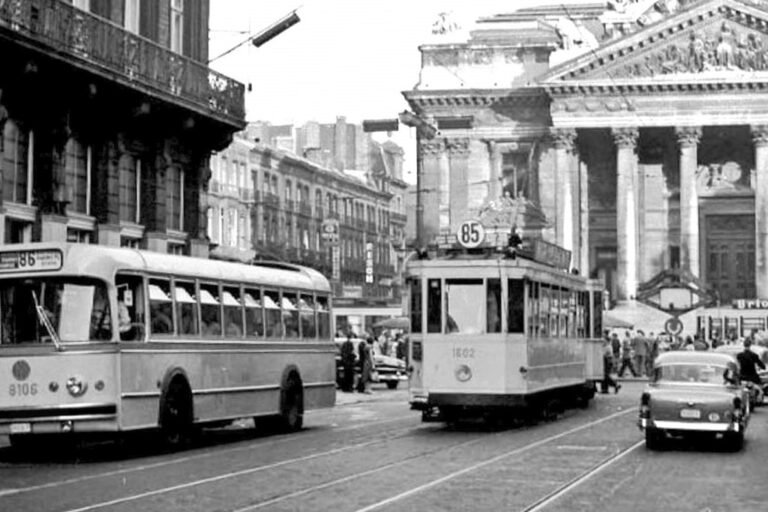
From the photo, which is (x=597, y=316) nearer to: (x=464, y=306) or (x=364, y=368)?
(x=364, y=368)

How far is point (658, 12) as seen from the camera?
84.5 meters

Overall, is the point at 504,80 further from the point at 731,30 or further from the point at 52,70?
the point at 52,70

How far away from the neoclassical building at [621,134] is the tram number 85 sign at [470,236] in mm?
52415

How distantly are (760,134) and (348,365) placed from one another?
132ft

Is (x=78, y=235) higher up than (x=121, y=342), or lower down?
higher up

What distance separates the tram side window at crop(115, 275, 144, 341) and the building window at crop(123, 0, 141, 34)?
1196 centimetres

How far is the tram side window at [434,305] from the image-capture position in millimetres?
26281

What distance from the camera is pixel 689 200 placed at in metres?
78.2

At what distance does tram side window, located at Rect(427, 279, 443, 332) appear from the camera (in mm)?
26281

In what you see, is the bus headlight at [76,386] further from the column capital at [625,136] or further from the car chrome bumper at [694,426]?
the column capital at [625,136]

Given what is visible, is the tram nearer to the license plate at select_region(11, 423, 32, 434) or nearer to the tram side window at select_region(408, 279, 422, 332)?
the tram side window at select_region(408, 279, 422, 332)

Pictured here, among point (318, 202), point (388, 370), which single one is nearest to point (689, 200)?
point (318, 202)

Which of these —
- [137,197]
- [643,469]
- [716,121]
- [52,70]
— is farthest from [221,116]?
[716,121]

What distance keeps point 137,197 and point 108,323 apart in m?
12.5
